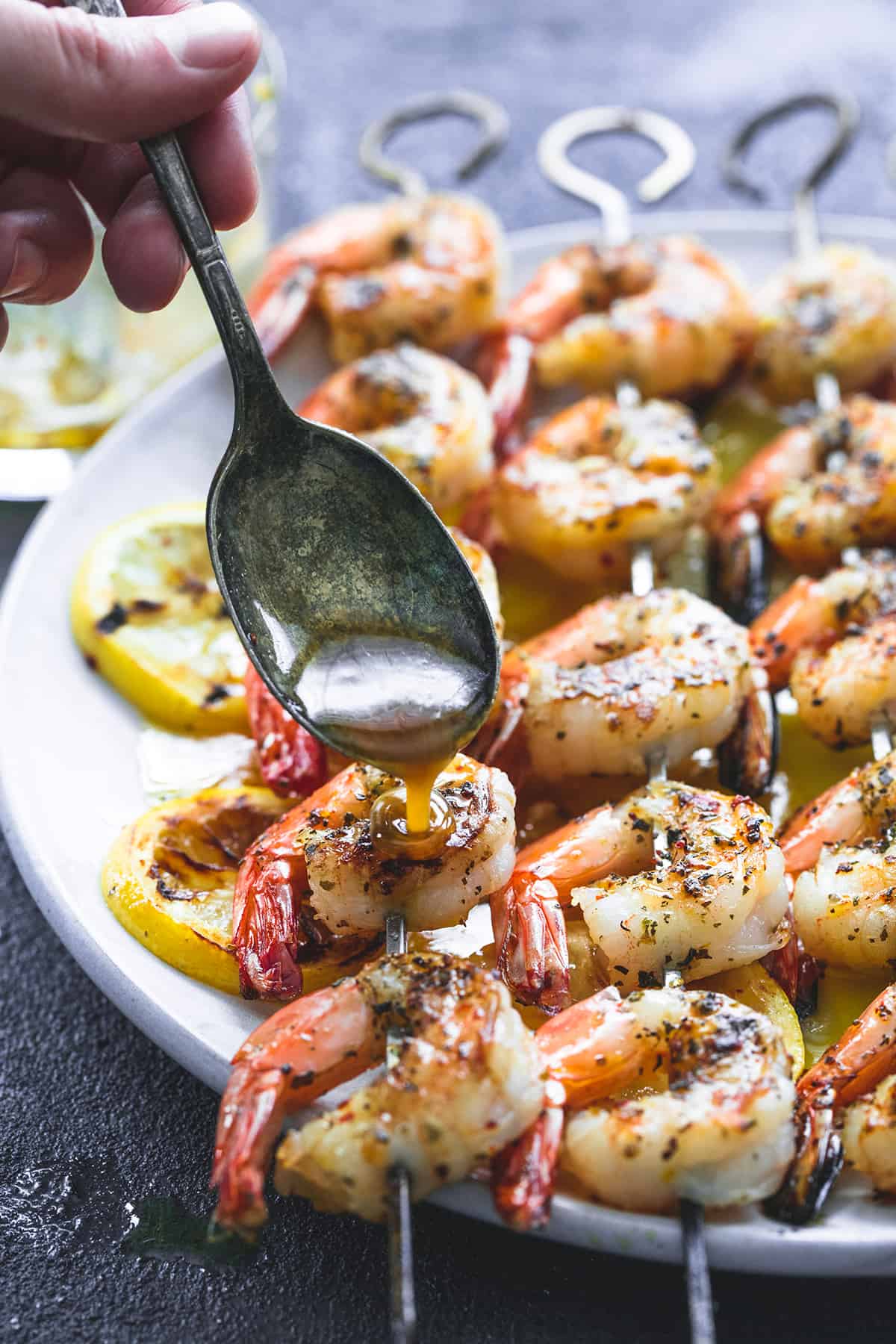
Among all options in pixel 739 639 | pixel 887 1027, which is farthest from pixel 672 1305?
pixel 739 639

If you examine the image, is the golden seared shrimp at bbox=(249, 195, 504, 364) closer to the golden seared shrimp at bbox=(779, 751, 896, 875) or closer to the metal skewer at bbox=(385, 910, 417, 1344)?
the golden seared shrimp at bbox=(779, 751, 896, 875)

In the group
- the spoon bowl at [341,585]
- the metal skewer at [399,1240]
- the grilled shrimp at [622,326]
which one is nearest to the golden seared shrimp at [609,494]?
Result: the grilled shrimp at [622,326]

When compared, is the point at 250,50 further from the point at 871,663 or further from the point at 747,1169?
the point at 747,1169

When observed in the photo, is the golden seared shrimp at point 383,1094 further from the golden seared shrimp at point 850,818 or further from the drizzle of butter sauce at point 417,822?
the golden seared shrimp at point 850,818

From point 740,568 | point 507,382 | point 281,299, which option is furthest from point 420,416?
point 740,568

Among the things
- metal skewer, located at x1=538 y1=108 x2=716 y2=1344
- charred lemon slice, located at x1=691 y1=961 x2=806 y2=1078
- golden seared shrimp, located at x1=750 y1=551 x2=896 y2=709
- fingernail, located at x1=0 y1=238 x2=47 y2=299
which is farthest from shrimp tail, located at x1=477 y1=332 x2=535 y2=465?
charred lemon slice, located at x1=691 y1=961 x2=806 y2=1078

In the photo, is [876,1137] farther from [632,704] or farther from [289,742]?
[289,742]
